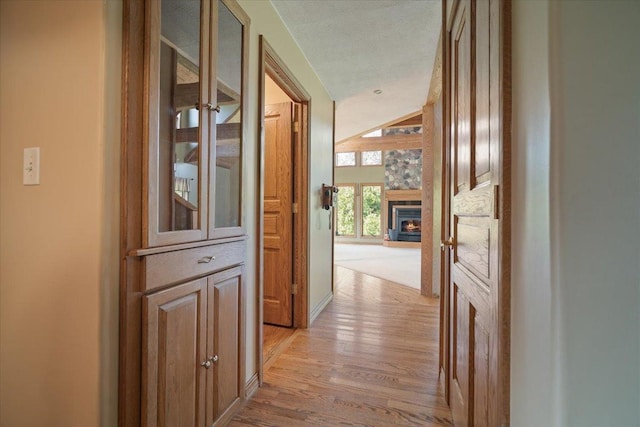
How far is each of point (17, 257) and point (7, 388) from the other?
461 mm

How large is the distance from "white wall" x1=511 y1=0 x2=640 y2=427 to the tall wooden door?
0.79ft

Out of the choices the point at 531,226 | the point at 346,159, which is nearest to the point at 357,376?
the point at 531,226

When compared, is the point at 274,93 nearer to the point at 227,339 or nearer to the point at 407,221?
the point at 227,339

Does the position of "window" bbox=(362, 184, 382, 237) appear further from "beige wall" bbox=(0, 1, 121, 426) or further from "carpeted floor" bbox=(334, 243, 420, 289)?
"beige wall" bbox=(0, 1, 121, 426)

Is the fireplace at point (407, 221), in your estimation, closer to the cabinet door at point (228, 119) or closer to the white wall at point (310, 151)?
the white wall at point (310, 151)

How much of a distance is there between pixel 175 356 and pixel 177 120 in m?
0.94

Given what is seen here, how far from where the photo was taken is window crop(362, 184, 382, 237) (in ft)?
35.7

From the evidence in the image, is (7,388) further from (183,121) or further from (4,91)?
(183,121)

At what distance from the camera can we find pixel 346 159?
1134 cm

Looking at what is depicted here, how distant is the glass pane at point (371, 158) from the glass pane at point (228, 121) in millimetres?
9635

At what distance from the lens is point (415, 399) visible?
67.5 inches

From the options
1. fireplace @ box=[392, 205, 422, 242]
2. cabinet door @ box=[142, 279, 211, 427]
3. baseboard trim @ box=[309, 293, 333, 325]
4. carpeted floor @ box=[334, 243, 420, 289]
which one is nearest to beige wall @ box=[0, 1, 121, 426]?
cabinet door @ box=[142, 279, 211, 427]

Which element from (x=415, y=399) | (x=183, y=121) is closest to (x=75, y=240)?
(x=183, y=121)

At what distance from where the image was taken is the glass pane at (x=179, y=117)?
1101 mm
